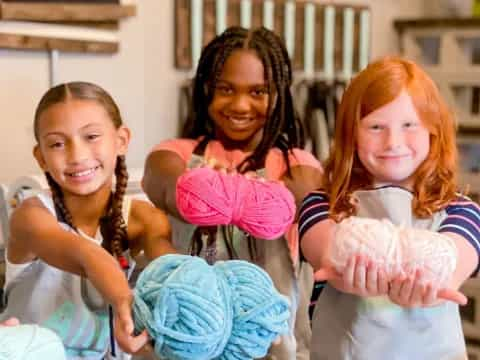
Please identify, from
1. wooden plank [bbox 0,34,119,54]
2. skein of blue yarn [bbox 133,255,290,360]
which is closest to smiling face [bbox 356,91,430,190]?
skein of blue yarn [bbox 133,255,290,360]

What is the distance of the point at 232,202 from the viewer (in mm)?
734

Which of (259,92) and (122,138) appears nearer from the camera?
(122,138)

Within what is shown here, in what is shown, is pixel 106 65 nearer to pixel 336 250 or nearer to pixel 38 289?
pixel 38 289

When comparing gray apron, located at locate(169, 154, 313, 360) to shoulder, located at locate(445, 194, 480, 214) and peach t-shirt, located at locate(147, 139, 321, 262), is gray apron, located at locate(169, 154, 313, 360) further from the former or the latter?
shoulder, located at locate(445, 194, 480, 214)

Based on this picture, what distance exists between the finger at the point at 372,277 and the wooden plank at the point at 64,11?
81cm

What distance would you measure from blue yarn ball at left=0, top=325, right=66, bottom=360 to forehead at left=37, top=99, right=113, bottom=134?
0.22 meters

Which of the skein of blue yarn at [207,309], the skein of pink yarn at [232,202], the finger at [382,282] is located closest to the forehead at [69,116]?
the skein of pink yarn at [232,202]

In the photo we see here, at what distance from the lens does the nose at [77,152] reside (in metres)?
0.73

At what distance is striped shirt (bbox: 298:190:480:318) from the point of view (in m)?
0.72

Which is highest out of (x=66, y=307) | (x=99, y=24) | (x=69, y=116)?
(x=99, y=24)

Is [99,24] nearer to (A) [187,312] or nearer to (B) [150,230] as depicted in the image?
(B) [150,230]

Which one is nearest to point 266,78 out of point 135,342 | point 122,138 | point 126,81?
point 122,138

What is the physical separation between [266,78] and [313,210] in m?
0.22

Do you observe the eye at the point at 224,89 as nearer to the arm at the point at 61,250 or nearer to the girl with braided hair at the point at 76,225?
the girl with braided hair at the point at 76,225
